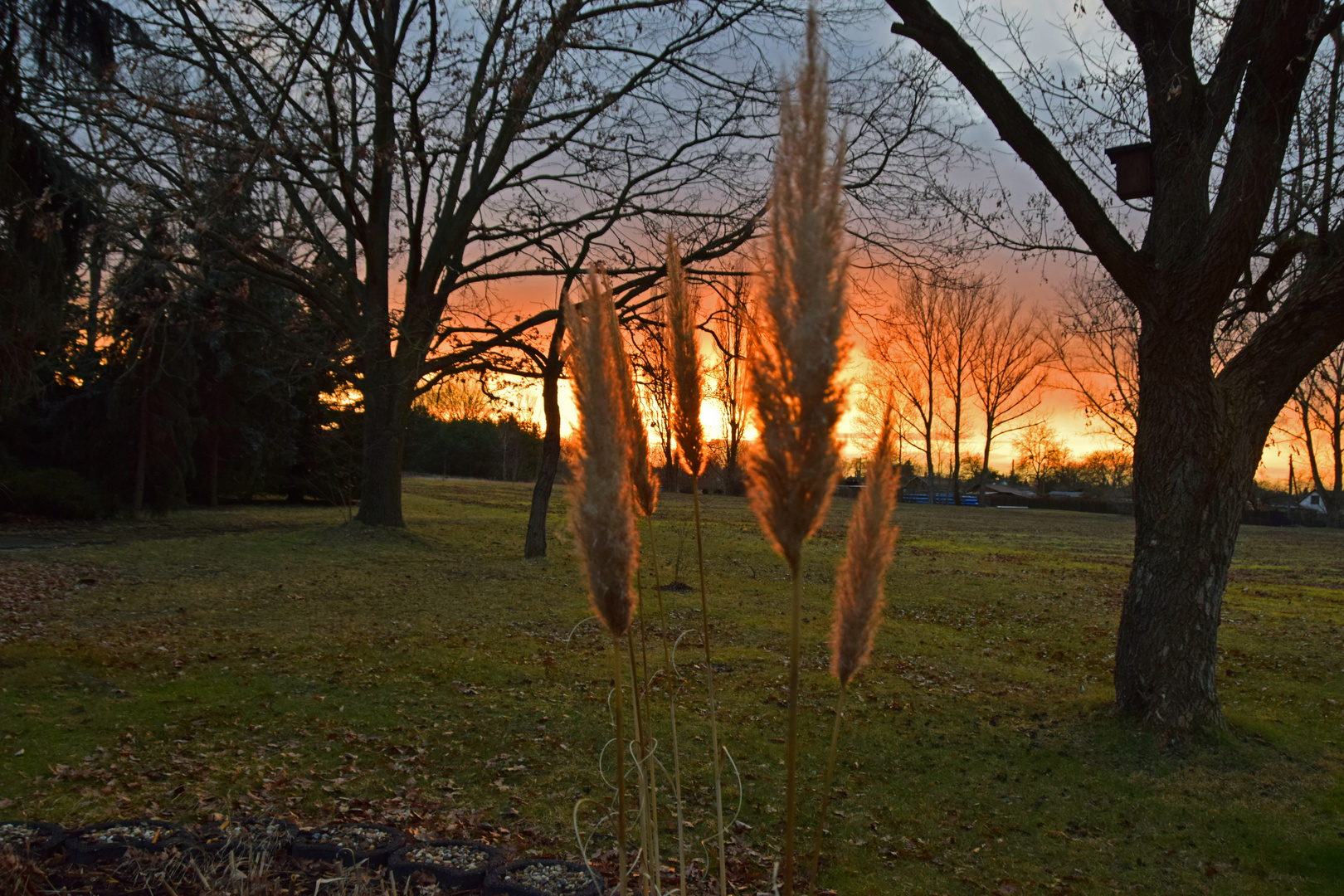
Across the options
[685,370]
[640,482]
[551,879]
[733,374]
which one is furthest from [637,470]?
[733,374]

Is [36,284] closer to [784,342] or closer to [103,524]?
[784,342]

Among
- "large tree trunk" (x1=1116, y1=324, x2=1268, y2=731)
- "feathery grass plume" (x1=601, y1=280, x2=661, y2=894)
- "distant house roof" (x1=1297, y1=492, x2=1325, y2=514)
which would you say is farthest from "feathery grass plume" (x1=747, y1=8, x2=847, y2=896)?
"distant house roof" (x1=1297, y1=492, x2=1325, y2=514)

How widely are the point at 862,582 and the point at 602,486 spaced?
45 centimetres

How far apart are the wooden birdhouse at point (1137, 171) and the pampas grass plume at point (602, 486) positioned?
206 inches

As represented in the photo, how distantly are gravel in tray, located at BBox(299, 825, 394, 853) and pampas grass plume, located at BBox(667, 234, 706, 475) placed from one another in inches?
76.1

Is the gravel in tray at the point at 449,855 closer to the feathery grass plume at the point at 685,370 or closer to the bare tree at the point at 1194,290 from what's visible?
the feathery grass plume at the point at 685,370

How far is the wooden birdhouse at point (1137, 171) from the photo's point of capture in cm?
524

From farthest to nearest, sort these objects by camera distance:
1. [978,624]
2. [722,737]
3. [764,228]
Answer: [978,624] → [722,737] → [764,228]

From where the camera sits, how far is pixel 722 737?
4.99 meters

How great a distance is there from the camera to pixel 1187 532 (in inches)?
191

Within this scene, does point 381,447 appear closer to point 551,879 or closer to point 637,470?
point 551,879

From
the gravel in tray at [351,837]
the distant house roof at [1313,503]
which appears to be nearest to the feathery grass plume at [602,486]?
the gravel in tray at [351,837]

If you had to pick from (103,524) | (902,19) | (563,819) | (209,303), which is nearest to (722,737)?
(563,819)

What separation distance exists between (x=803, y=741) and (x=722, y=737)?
1.72 feet
